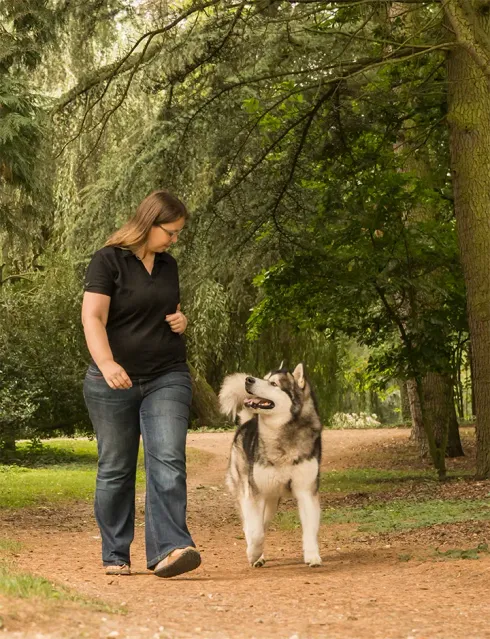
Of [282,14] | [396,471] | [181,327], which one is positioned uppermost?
[282,14]

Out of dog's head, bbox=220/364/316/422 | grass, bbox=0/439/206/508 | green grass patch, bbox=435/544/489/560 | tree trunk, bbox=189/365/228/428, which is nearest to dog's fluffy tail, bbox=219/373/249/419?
dog's head, bbox=220/364/316/422

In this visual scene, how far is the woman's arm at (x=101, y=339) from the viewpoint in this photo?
6750 mm

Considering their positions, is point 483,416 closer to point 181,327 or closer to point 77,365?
point 181,327

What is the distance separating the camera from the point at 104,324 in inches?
278

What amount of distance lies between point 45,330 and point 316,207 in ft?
35.0

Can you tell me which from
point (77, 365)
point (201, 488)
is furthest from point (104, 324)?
point (77, 365)

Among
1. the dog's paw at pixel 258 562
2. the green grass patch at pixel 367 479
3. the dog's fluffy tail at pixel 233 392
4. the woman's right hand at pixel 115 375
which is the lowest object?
the green grass patch at pixel 367 479

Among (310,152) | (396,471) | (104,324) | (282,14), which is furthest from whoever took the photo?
(396,471)

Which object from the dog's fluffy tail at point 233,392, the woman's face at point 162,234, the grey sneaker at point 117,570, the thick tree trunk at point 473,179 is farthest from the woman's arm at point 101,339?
the thick tree trunk at point 473,179

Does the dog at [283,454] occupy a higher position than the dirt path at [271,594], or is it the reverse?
the dog at [283,454]

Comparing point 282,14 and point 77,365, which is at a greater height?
point 282,14

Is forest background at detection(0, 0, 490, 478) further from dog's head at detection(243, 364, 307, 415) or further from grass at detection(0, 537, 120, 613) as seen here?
grass at detection(0, 537, 120, 613)

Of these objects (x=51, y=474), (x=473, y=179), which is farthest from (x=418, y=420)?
(x=473, y=179)

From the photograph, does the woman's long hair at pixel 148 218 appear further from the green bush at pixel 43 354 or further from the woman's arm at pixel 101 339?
the green bush at pixel 43 354
